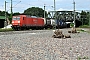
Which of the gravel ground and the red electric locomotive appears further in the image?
the red electric locomotive

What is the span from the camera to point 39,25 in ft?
218

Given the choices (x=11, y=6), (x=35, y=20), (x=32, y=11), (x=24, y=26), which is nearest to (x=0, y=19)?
(x=11, y=6)

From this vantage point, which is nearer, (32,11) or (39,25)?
(39,25)

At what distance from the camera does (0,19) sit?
8656 centimetres

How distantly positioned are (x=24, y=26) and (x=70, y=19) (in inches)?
2359

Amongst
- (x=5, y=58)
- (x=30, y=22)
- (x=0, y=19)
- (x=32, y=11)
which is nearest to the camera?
(x=5, y=58)

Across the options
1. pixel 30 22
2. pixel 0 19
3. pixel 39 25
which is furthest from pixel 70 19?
pixel 30 22

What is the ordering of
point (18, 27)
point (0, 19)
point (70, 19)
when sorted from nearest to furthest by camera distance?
point (18, 27) → point (0, 19) → point (70, 19)

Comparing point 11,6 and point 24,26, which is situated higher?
point 11,6

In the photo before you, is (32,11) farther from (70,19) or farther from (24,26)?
(24,26)

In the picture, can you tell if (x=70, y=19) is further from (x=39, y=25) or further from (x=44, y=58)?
(x=44, y=58)

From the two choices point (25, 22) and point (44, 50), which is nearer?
point (44, 50)

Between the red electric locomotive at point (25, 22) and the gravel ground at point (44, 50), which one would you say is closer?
the gravel ground at point (44, 50)

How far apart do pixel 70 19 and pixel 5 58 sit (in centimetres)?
10377
